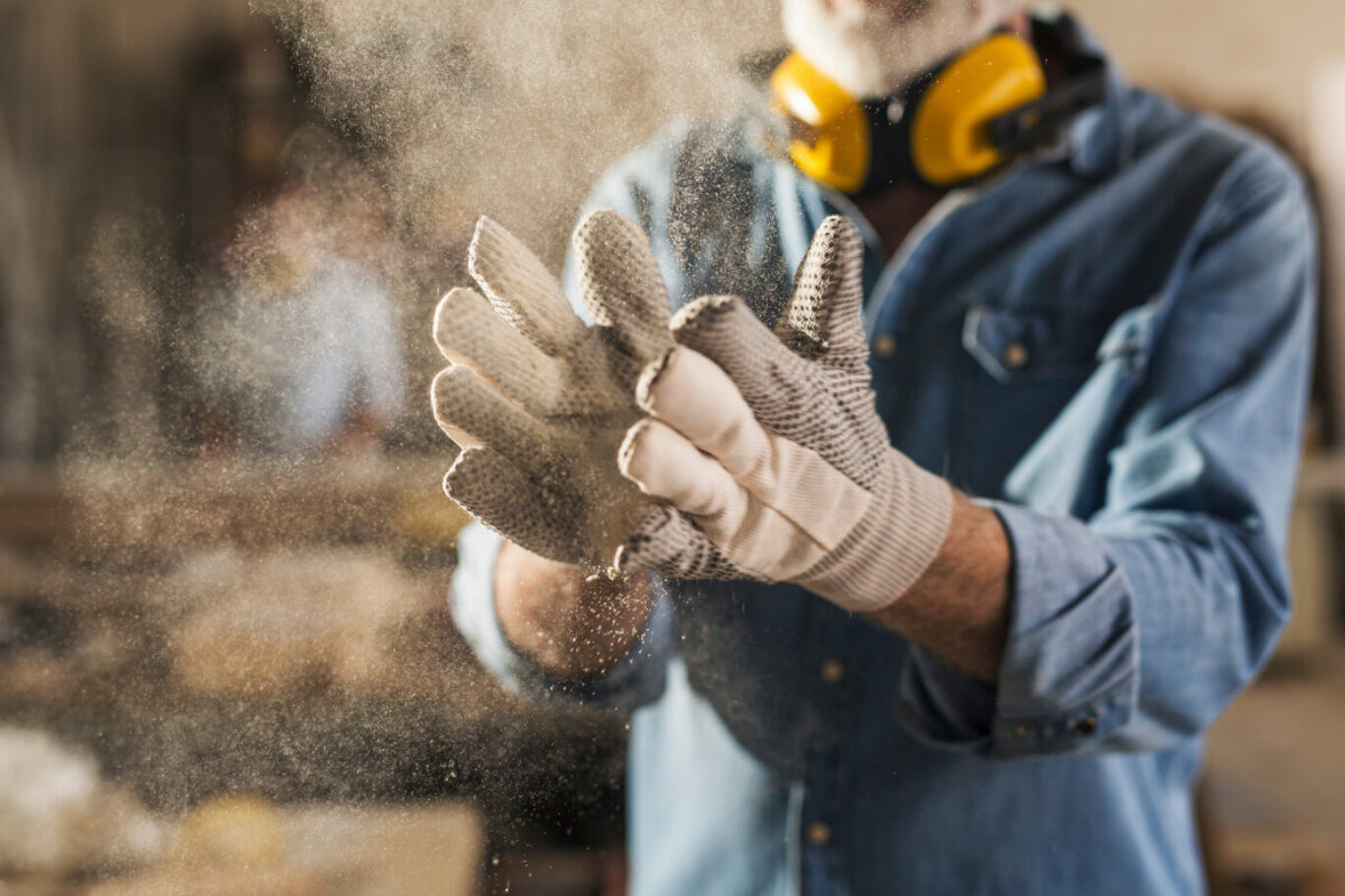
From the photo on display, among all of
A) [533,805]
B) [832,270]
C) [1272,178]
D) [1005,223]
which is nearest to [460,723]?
[533,805]

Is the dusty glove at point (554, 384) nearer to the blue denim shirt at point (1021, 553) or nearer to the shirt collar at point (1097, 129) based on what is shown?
the blue denim shirt at point (1021, 553)

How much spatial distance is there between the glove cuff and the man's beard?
0.15 meters

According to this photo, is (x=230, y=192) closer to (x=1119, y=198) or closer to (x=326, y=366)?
(x=326, y=366)

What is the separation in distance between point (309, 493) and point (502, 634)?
0.09 meters

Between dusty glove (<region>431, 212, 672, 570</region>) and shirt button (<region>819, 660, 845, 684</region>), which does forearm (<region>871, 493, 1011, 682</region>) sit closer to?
shirt button (<region>819, 660, 845, 684</region>)

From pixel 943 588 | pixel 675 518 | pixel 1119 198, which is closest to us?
pixel 675 518

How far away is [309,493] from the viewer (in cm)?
35

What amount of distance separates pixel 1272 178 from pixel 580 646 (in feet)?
1.83

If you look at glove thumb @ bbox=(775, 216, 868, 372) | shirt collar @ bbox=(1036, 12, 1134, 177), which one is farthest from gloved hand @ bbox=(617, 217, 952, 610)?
shirt collar @ bbox=(1036, 12, 1134, 177)

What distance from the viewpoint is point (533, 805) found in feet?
1.21

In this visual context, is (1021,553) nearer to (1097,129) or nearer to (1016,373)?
(1016,373)

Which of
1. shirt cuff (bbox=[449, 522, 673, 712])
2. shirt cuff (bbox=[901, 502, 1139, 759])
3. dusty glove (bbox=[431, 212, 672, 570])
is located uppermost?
dusty glove (bbox=[431, 212, 672, 570])

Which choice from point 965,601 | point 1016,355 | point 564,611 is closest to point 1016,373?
point 1016,355

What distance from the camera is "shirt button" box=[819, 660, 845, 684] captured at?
16.5 inches
